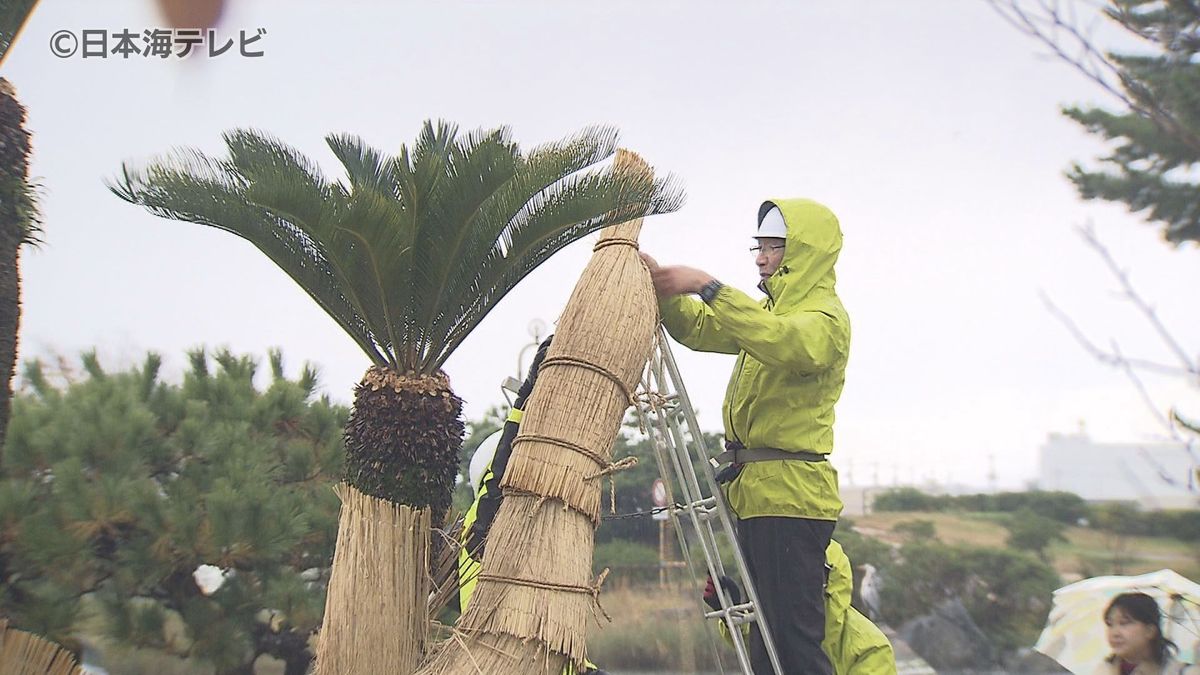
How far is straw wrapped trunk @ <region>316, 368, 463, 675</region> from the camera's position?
3.04 meters

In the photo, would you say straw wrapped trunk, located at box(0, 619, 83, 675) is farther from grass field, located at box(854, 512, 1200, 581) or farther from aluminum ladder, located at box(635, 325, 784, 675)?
grass field, located at box(854, 512, 1200, 581)

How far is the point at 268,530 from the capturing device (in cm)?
655

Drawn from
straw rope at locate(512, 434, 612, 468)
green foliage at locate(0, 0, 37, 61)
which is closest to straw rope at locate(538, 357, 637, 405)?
straw rope at locate(512, 434, 612, 468)

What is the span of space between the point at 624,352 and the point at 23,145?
3.98 metres

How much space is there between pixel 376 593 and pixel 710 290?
1365 mm

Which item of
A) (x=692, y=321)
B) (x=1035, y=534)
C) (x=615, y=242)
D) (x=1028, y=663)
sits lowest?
(x=1028, y=663)

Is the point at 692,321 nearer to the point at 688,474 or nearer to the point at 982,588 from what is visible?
the point at 688,474

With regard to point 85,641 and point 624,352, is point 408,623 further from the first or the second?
point 85,641

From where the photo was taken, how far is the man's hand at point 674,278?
3217mm

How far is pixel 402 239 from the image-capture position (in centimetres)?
329

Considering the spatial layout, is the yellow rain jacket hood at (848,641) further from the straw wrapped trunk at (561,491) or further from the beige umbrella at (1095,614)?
the beige umbrella at (1095,614)

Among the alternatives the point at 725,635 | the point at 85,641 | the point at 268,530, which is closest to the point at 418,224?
the point at 725,635

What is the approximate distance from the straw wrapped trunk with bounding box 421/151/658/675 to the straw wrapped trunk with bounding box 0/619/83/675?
110 centimetres

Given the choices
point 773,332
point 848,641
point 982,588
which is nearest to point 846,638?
point 848,641
